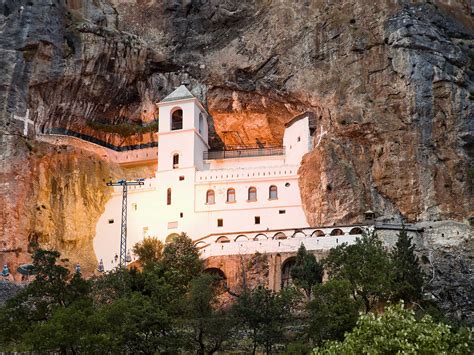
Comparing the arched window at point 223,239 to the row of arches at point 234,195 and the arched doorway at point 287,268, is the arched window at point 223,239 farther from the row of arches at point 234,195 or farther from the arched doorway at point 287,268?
the arched doorway at point 287,268

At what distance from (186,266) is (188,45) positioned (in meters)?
24.6

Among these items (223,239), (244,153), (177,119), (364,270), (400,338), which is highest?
(177,119)

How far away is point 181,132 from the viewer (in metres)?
62.9

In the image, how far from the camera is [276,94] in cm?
6384

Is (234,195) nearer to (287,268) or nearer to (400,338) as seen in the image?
(287,268)

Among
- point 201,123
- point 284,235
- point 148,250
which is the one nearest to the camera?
point 284,235

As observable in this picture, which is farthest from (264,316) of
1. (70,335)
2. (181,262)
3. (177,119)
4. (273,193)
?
(177,119)

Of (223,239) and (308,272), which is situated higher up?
(223,239)

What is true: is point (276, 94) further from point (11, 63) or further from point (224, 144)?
point (11, 63)

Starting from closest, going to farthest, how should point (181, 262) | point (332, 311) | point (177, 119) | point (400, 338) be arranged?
point (400, 338) < point (332, 311) < point (181, 262) < point (177, 119)

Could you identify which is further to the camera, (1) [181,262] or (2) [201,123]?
(2) [201,123]

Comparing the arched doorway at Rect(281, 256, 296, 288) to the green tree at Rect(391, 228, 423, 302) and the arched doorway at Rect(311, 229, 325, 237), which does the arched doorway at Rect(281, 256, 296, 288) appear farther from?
the green tree at Rect(391, 228, 423, 302)

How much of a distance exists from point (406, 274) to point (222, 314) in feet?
37.2

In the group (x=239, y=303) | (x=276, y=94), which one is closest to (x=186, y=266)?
(x=239, y=303)
